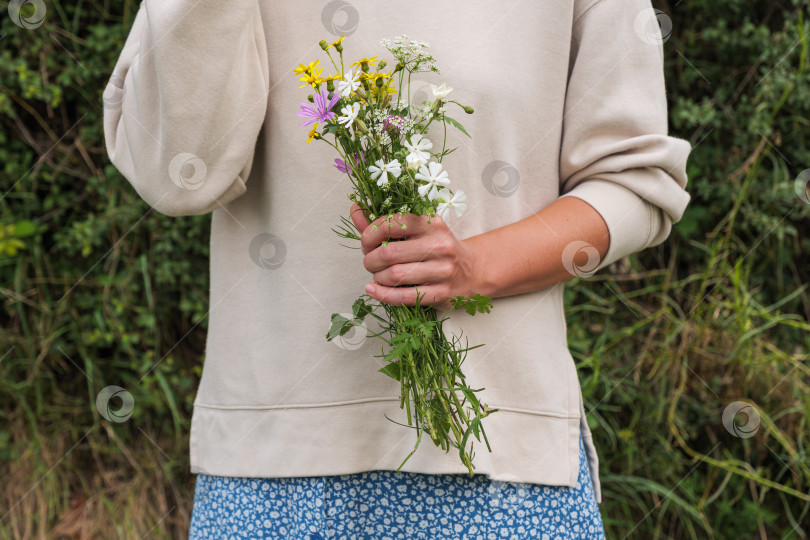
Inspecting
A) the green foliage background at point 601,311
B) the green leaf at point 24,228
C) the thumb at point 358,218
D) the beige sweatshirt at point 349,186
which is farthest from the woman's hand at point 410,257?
the green leaf at point 24,228

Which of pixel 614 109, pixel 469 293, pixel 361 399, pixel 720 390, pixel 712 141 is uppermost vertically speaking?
pixel 614 109

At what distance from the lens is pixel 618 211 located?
0.99 m

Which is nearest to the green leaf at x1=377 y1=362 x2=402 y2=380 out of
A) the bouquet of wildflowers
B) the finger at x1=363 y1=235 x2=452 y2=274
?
the bouquet of wildflowers

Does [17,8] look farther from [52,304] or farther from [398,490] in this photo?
[398,490]

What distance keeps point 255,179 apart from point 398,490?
477mm

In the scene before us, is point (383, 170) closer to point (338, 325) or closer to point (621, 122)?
point (338, 325)

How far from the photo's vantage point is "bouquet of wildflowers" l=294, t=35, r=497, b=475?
0.74m

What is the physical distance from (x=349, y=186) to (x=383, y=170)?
0.20 m

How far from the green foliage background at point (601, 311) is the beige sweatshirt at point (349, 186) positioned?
1.06 metres

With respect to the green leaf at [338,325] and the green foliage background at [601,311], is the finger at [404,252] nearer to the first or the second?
the green leaf at [338,325]

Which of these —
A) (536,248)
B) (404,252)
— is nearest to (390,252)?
(404,252)

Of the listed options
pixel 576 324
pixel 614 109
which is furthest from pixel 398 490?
pixel 576 324

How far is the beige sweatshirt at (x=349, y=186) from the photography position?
895 millimetres

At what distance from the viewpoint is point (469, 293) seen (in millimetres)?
875
